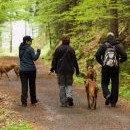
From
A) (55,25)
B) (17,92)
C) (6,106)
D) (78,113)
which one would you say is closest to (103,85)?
(78,113)

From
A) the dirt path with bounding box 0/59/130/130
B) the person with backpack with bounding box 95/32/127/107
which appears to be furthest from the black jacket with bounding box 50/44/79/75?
the dirt path with bounding box 0/59/130/130

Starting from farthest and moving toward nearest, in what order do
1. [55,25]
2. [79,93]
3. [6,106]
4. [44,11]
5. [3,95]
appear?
[55,25] < [44,11] < [79,93] < [3,95] < [6,106]

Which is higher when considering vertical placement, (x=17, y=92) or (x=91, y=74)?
(x=91, y=74)

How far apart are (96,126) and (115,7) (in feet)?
32.6

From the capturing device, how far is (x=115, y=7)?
63.8 feet

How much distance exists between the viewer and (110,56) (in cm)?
1320

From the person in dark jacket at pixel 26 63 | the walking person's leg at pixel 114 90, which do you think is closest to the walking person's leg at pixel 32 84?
the person in dark jacket at pixel 26 63

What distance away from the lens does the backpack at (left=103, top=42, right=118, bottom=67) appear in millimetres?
13188

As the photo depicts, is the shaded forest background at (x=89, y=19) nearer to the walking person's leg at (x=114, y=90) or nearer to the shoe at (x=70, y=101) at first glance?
the walking person's leg at (x=114, y=90)

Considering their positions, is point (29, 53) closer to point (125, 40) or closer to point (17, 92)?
point (17, 92)

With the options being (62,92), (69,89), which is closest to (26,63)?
(62,92)

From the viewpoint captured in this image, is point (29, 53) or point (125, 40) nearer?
point (29, 53)

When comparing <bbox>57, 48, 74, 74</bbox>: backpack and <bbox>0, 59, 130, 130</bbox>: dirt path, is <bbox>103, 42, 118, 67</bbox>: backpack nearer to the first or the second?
<bbox>57, 48, 74, 74</bbox>: backpack

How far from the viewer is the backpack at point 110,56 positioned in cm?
1319
